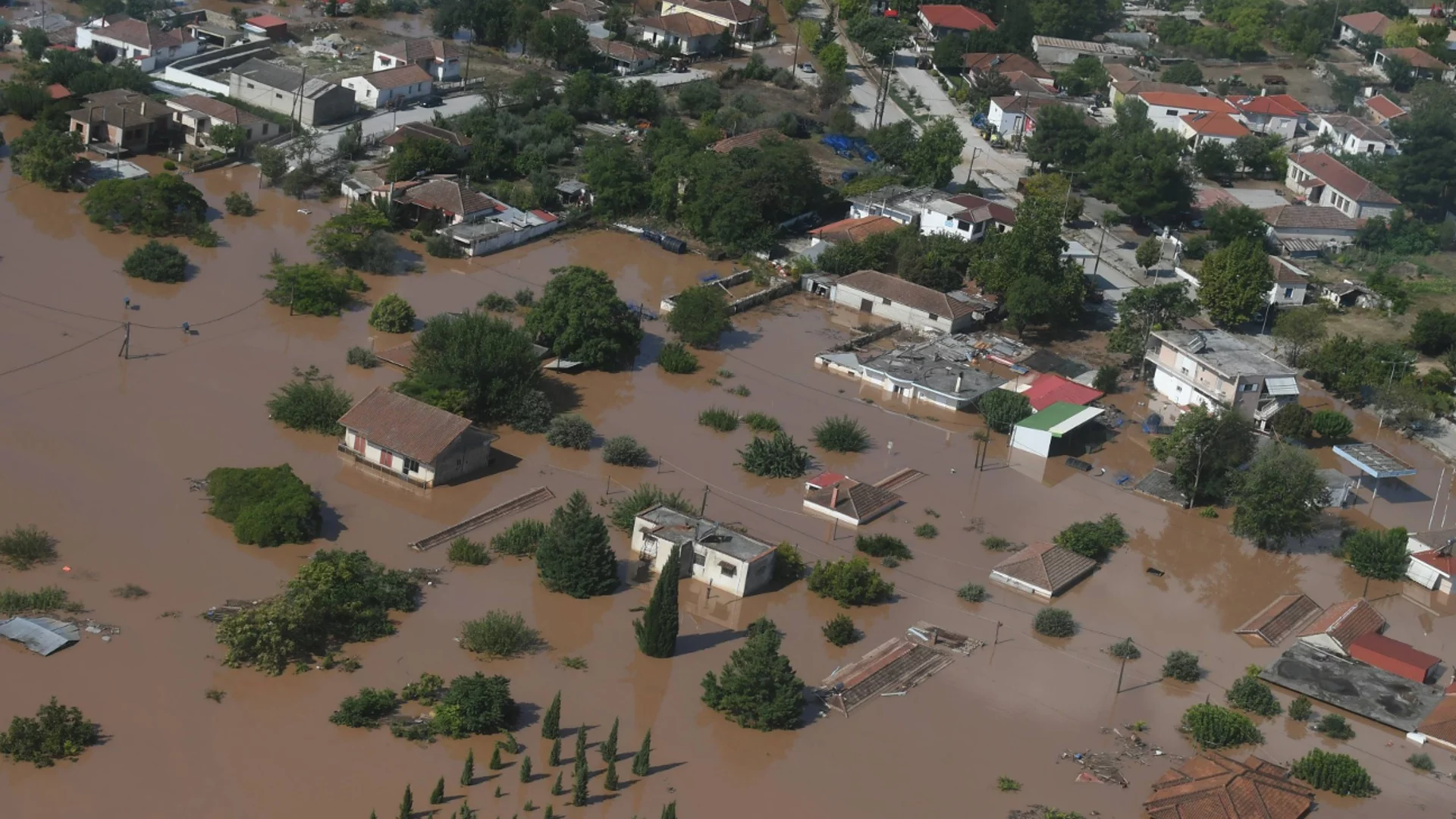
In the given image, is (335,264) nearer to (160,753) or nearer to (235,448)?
(235,448)

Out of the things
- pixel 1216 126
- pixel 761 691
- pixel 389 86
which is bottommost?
pixel 761 691

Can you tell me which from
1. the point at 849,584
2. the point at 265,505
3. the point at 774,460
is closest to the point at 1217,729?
the point at 849,584

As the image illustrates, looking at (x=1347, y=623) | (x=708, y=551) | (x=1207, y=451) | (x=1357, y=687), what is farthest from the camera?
(x=1207, y=451)

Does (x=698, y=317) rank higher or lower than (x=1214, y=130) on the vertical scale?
lower

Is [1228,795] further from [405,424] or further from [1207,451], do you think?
[405,424]

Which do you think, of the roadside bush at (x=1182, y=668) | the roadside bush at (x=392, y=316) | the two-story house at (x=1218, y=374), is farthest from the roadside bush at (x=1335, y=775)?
the roadside bush at (x=392, y=316)

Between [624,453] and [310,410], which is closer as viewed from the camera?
[310,410]

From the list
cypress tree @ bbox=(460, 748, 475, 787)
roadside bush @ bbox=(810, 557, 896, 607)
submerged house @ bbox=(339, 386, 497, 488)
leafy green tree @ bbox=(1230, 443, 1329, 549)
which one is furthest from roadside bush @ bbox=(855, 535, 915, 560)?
cypress tree @ bbox=(460, 748, 475, 787)
